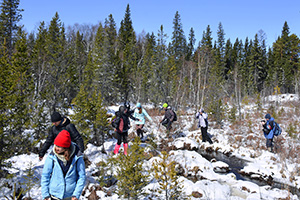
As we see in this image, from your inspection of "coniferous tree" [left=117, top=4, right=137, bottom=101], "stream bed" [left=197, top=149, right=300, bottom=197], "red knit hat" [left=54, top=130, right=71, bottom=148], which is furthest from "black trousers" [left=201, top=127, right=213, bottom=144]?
"coniferous tree" [left=117, top=4, right=137, bottom=101]

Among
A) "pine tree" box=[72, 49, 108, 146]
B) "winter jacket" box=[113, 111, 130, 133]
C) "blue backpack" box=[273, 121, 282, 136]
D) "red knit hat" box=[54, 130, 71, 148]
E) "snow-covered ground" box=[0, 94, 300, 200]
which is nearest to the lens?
"red knit hat" box=[54, 130, 71, 148]

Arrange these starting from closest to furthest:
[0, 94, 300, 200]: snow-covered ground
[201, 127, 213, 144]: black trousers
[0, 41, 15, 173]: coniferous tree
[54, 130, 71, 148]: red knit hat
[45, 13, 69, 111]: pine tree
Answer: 1. [54, 130, 71, 148]: red knit hat
2. [0, 94, 300, 200]: snow-covered ground
3. [0, 41, 15, 173]: coniferous tree
4. [201, 127, 213, 144]: black trousers
5. [45, 13, 69, 111]: pine tree

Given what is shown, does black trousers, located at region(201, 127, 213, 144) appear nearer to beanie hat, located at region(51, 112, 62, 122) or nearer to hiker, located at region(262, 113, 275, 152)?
hiker, located at region(262, 113, 275, 152)

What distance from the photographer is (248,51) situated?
49094mm

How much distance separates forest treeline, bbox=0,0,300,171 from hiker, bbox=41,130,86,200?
4115 mm

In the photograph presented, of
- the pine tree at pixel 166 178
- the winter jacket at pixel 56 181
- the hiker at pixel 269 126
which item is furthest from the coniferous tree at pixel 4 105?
the hiker at pixel 269 126

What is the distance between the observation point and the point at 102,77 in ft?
73.4

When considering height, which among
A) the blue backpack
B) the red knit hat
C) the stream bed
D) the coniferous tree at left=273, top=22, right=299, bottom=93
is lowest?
the stream bed

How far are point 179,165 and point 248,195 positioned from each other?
8.04 feet

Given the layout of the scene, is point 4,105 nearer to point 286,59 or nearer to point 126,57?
point 126,57

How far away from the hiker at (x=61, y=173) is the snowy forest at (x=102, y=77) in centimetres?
414

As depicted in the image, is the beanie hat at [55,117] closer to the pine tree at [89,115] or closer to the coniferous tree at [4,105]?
the coniferous tree at [4,105]

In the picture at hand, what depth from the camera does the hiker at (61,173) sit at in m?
2.66

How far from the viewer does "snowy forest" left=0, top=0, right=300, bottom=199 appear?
696cm
